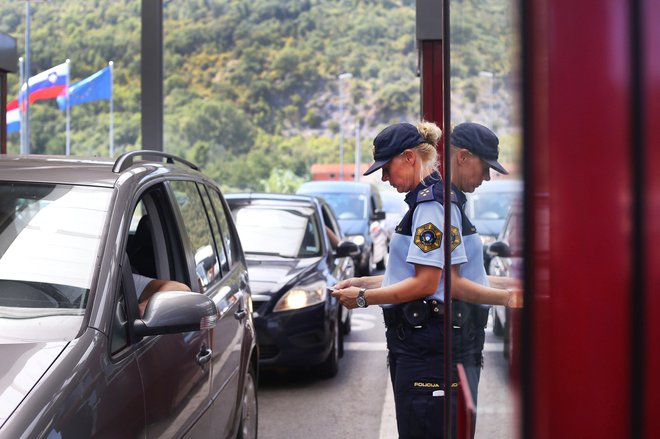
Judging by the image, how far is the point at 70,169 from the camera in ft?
12.2

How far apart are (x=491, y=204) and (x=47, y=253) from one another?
196cm

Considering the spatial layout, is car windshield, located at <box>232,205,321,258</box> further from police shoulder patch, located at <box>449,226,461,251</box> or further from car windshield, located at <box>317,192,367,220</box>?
Result: car windshield, located at <box>317,192,367,220</box>

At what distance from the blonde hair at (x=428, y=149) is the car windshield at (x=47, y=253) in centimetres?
117

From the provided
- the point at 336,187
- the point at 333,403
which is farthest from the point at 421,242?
the point at 336,187

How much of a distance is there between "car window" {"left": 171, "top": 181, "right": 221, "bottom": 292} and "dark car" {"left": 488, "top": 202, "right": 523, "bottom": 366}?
277 cm

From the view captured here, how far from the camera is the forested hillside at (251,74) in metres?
88.2

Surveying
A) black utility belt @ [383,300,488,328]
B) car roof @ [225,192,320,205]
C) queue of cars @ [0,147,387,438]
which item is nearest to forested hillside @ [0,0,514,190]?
car roof @ [225,192,320,205]

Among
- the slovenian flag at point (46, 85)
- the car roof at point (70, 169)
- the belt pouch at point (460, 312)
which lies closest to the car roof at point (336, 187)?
the slovenian flag at point (46, 85)

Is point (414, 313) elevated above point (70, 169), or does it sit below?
below

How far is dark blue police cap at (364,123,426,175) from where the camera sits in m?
3.80

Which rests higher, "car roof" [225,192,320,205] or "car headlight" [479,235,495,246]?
"car roof" [225,192,320,205]

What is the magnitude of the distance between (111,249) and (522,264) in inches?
89.0

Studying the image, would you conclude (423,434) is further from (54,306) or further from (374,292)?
(54,306)

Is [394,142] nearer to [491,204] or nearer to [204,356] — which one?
[204,356]
